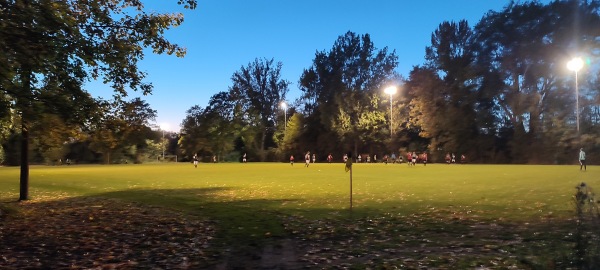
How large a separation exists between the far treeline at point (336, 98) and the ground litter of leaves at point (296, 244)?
2997 mm

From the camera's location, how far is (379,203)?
16703 mm

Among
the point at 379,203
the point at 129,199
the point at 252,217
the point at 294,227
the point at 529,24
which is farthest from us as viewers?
the point at 529,24

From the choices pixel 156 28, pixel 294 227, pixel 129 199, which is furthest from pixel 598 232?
pixel 129 199

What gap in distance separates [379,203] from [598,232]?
8.12m

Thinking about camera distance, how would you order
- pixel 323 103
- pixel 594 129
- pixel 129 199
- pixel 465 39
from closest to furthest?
pixel 129 199, pixel 594 129, pixel 465 39, pixel 323 103

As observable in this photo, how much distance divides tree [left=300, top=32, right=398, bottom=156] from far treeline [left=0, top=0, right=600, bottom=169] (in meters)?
0.28

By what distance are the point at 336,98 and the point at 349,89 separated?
3.34 metres

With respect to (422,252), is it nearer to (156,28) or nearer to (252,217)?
(252,217)

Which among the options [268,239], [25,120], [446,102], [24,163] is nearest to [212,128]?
[446,102]

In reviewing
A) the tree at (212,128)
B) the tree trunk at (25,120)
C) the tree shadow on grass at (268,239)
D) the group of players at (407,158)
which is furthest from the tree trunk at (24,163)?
the tree at (212,128)

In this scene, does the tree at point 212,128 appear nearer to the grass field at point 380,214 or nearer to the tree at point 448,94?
the tree at point 448,94

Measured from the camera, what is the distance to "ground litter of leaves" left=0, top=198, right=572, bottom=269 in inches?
308

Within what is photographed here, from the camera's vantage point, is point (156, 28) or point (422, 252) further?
point (156, 28)

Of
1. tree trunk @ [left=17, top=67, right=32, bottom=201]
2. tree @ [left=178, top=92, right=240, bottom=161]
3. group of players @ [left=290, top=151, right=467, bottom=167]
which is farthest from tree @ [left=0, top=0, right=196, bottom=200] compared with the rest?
tree @ [left=178, top=92, right=240, bottom=161]
